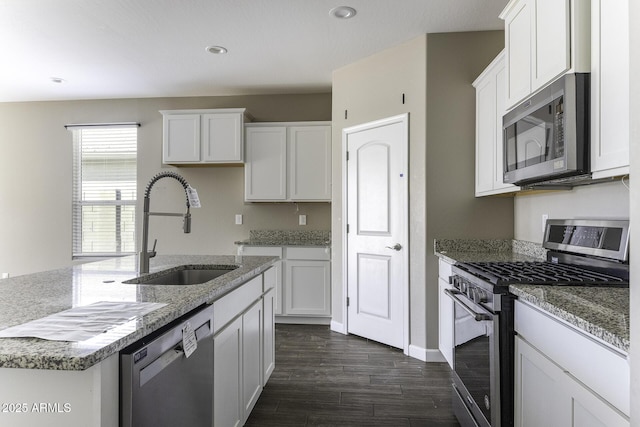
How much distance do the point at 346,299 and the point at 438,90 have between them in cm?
214

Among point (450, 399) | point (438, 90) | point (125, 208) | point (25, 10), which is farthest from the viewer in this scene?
point (125, 208)

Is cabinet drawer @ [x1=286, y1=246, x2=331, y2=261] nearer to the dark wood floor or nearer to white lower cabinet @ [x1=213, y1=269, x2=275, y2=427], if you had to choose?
the dark wood floor

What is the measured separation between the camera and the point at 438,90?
3045 mm

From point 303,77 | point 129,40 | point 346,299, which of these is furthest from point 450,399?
point 129,40

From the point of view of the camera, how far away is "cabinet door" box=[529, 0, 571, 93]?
1547 millimetres

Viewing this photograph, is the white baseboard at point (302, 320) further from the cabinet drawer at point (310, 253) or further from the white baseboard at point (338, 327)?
the cabinet drawer at point (310, 253)

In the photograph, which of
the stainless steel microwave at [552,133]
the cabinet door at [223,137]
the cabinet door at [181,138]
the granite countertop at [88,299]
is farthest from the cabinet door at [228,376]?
the cabinet door at [181,138]

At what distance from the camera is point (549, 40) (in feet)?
5.47

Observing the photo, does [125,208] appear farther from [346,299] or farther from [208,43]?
[346,299]

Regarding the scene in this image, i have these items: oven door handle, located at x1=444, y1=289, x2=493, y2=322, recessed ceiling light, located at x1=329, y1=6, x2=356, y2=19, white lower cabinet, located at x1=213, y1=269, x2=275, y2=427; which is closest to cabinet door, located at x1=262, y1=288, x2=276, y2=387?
white lower cabinet, located at x1=213, y1=269, x2=275, y2=427

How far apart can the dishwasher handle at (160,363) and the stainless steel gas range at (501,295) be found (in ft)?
4.05

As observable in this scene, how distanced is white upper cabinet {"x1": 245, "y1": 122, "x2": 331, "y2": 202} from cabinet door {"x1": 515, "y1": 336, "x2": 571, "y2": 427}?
3.02 meters

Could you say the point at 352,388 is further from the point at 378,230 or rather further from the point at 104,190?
the point at 104,190

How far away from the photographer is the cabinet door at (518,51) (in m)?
1.88
